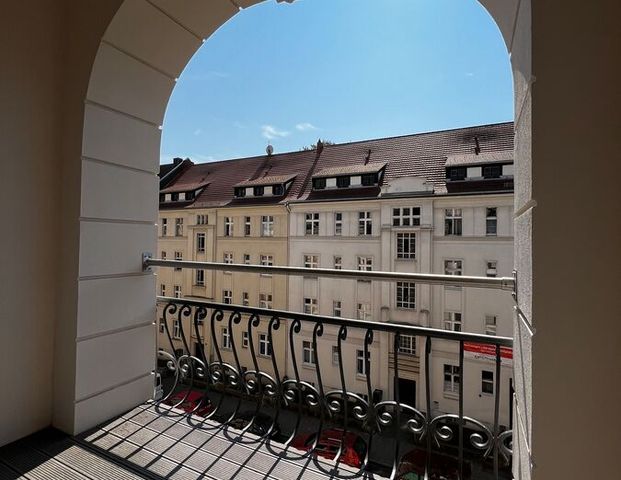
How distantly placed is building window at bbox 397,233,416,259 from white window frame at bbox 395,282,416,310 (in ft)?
3.24

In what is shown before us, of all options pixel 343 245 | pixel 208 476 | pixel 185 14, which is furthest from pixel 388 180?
pixel 208 476

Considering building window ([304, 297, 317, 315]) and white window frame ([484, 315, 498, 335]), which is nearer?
white window frame ([484, 315, 498, 335])

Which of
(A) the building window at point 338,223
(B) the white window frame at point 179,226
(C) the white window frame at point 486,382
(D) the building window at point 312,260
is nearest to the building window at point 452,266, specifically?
(C) the white window frame at point 486,382

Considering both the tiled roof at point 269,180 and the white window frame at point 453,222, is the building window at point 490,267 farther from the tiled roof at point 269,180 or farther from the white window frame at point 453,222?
the tiled roof at point 269,180

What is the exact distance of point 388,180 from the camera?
36.6 ft

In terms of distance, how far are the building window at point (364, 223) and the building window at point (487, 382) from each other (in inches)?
206

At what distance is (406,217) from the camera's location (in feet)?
34.8

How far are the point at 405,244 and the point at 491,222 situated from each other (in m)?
2.52

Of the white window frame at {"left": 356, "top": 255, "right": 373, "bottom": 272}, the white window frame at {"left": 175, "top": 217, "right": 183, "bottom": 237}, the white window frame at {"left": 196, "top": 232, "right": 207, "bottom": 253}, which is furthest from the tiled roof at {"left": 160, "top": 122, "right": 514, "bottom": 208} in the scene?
the white window frame at {"left": 356, "top": 255, "right": 373, "bottom": 272}

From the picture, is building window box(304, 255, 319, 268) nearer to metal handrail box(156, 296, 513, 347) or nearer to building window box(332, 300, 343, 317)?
building window box(332, 300, 343, 317)

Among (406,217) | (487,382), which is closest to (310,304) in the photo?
(406,217)

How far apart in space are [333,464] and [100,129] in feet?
6.60

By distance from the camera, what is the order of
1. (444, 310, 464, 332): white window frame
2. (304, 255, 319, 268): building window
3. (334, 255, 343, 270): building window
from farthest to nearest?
(304, 255, 319, 268): building window < (334, 255, 343, 270): building window < (444, 310, 464, 332): white window frame

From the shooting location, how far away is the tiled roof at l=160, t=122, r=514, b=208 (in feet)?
34.6
